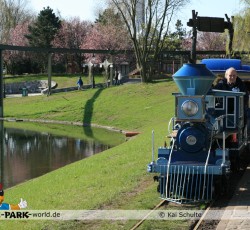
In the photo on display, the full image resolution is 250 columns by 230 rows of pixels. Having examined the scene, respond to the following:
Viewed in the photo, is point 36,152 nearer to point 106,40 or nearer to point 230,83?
point 230,83

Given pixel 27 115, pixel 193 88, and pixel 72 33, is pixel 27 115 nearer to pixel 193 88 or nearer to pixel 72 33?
pixel 193 88

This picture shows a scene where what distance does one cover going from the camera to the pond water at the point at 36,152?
19.5 m

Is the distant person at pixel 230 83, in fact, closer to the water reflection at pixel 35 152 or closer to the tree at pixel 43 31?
the water reflection at pixel 35 152

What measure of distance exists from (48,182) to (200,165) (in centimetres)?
614

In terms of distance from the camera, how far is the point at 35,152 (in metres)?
24.8

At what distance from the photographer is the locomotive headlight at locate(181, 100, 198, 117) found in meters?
10.6

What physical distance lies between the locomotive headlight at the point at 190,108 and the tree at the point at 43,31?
6747cm

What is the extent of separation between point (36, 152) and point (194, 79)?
1533 cm

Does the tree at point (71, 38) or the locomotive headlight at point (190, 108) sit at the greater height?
the tree at point (71, 38)

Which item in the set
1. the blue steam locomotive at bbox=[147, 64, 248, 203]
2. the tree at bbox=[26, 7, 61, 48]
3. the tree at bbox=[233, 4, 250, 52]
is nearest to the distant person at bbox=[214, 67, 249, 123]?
the blue steam locomotive at bbox=[147, 64, 248, 203]

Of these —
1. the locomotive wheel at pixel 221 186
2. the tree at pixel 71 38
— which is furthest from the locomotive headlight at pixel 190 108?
the tree at pixel 71 38

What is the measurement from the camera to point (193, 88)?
10805mm

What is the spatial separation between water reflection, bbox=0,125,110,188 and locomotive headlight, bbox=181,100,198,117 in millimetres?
8548

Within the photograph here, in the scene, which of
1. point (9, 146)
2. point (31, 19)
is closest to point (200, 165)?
point (9, 146)
